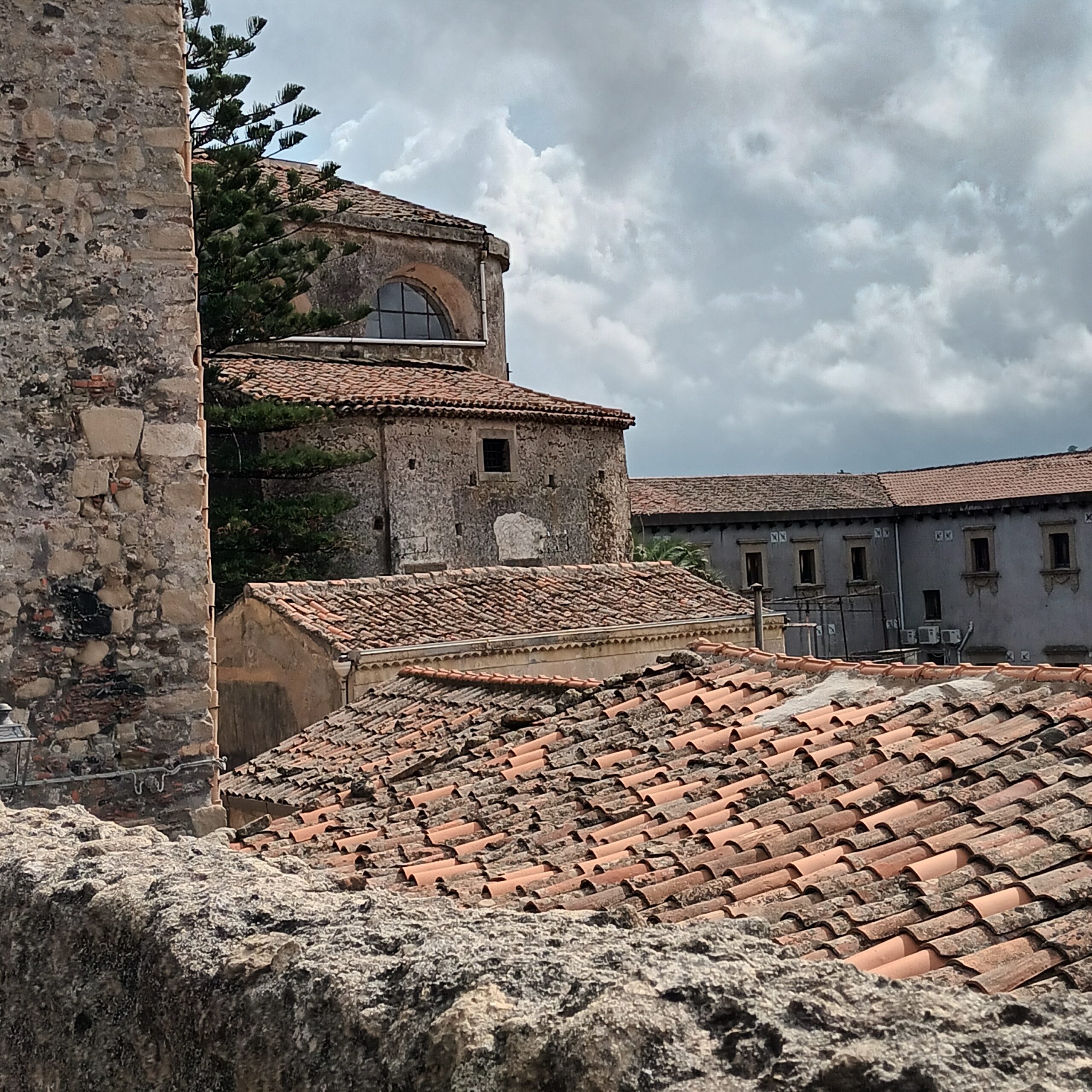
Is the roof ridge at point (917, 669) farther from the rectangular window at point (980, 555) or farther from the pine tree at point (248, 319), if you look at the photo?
the rectangular window at point (980, 555)

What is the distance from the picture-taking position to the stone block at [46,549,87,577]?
6562 millimetres

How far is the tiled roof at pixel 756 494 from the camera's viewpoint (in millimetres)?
30328

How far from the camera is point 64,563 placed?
6.58 meters

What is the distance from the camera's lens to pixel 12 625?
21.3 feet

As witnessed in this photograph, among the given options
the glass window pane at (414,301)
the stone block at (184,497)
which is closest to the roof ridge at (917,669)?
the stone block at (184,497)

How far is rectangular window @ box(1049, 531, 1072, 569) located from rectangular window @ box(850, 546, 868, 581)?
4.66m

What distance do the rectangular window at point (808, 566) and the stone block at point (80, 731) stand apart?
26.7 metres

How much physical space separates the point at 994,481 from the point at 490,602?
2049 cm

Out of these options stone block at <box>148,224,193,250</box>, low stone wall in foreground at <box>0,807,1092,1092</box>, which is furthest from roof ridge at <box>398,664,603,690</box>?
low stone wall in foreground at <box>0,807,1092,1092</box>

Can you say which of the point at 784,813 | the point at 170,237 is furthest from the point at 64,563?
the point at 784,813

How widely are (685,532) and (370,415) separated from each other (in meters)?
12.2

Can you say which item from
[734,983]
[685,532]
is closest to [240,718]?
[734,983]

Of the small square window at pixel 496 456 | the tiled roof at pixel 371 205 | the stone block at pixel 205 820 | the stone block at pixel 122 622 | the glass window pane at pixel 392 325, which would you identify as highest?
the tiled roof at pixel 371 205

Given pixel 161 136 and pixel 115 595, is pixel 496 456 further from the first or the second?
pixel 115 595
